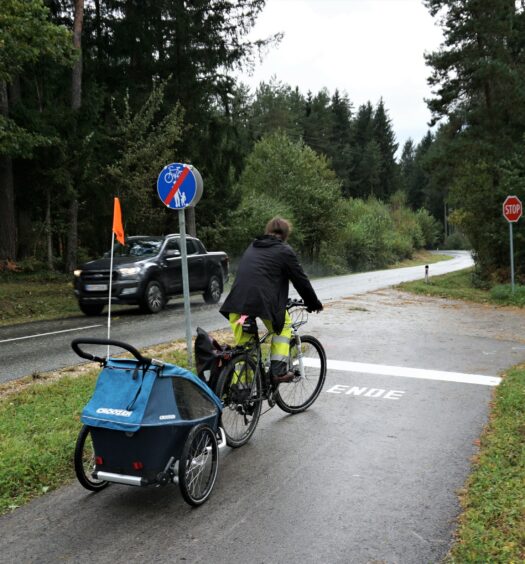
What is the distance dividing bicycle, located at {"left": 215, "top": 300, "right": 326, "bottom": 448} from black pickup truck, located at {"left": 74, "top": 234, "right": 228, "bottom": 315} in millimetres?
8545

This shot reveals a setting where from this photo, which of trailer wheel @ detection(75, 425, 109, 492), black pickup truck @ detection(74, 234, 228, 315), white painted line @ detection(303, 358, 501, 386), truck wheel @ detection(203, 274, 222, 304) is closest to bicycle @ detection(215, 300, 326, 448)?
trailer wheel @ detection(75, 425, 109, 492)

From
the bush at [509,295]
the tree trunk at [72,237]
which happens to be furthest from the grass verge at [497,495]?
the tree trunk at [72,237]

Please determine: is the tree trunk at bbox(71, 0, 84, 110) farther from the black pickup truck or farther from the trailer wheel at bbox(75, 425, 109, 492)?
the trailer wheel at bbox(75, 425, 109, 492)

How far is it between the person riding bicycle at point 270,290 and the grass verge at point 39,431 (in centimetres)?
176

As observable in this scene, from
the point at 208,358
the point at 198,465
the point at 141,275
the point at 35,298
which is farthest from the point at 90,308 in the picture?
the point at 198,465

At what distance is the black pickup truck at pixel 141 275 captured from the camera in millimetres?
14117

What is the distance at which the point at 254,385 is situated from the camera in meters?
5.27

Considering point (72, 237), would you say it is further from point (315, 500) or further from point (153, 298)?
point (315, 500)

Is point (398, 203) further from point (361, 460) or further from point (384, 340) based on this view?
point (361, 460)

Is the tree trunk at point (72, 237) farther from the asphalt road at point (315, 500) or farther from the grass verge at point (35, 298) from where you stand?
the asphalt road at point (315, 500)

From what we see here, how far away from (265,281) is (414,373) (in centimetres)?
369

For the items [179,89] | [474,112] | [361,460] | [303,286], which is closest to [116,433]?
[361,460]

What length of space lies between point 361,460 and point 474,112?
96.0 ft

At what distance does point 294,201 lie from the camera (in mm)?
40031
